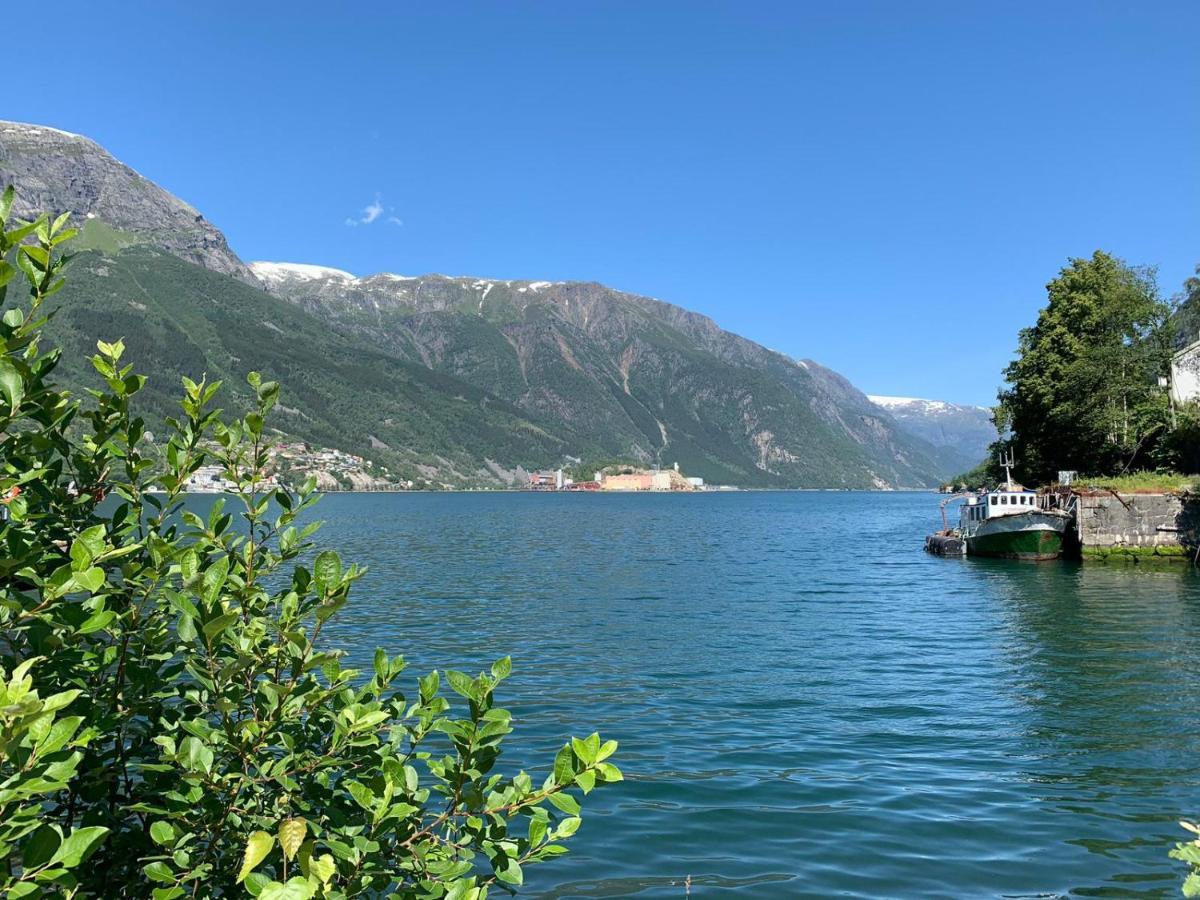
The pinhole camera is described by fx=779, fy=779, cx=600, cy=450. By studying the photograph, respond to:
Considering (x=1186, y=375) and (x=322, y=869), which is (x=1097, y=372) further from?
(x=322, y=869)

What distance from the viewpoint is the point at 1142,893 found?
931 centimetres

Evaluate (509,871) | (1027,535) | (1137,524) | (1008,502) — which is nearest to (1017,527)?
(1027,535)

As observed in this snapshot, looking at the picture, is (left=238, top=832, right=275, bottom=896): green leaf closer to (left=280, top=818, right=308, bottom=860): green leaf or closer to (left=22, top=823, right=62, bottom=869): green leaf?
Answer: (left=280, top=818, right=308, bottom=860): green leaf

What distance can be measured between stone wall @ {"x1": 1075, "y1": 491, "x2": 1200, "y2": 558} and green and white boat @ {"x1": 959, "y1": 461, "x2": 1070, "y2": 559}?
1.94 metres

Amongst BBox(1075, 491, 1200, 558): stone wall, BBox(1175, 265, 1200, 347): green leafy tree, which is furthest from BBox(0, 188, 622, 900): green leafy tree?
BBox(1175, 265, 1200, 347): green leafy tree

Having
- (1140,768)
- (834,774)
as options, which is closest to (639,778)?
(834,774)

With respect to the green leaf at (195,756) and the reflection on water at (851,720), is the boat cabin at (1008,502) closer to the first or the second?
the reflection on water at (851,720)

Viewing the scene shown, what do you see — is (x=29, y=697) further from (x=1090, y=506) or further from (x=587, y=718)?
(x=1090, y=506)

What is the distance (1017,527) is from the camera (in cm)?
5616

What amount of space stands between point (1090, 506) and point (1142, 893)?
51282 millimetres

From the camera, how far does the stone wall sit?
164 feet

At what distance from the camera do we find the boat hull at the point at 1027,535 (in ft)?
181

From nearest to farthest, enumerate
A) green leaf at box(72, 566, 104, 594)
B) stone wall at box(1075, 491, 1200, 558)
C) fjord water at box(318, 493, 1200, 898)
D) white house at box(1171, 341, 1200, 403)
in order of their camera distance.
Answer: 1. green leaf at box(72, 566, 104, 594)
2. fjord water at box(318, 493, 1200, 898)
3. stone wall at box(1075, 491, 1200, 558)
4. white house at box(1171, 341, 1200, 403)

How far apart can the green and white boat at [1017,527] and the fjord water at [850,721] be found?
11.8 m
